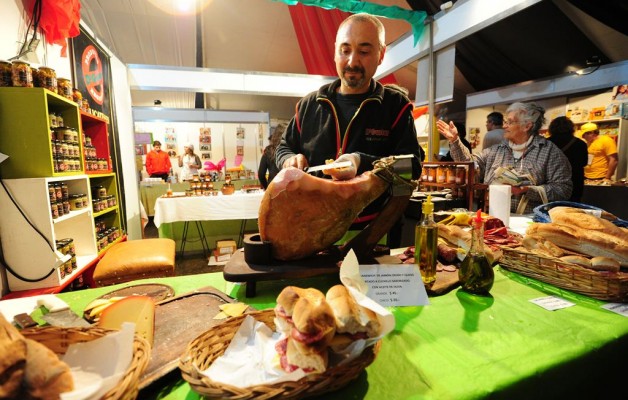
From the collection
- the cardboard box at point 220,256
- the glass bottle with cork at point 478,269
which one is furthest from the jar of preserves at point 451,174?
the cardboard box at point 220,256

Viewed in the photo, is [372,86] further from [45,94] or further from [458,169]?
[45,94]

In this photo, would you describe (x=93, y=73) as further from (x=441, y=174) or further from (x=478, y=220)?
(x=478, y=220)

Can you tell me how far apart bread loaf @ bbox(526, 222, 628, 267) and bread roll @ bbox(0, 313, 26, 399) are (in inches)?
60.8

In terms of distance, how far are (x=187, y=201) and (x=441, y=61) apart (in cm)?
378

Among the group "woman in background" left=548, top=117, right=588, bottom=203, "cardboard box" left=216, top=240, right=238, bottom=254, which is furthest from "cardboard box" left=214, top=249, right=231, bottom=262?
"woman in background" left=548, top=117, right=588, bottom=203

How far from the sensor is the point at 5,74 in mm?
1710

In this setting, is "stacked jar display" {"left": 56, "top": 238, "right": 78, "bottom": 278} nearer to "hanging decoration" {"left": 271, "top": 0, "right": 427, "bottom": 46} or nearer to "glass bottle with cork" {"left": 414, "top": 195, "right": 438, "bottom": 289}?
"glass bottle with cork" {"left": 414, "top": 195, "right": 438, "bottom": 289}

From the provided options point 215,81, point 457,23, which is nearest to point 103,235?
point 215,81

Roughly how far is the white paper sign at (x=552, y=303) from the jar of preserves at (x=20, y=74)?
2.77m

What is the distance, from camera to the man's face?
51.2 inches

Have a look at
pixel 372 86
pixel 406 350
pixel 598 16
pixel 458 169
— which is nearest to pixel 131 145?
pixel 372 86

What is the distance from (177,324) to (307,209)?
51 centimetres

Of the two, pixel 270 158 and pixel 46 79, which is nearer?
pixel 46 79

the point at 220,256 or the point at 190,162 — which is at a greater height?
the point at 190,162
